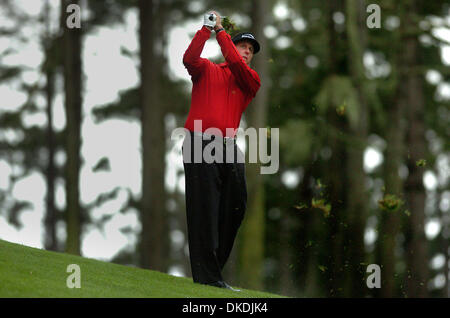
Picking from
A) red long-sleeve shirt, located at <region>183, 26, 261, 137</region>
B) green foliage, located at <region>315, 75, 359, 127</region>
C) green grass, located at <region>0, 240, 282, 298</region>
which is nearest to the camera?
green grass, located at <region>0, 240, 282, 298</region>

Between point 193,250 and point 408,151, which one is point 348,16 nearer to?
point 408,151

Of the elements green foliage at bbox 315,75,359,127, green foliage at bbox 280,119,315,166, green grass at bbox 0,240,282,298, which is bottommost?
green grass at bbox 0,240,282,298

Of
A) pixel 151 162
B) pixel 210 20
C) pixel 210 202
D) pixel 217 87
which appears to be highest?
pixel 210 20

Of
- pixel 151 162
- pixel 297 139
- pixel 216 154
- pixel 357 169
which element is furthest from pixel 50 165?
pixel 216 154

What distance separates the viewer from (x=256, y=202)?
1170cm

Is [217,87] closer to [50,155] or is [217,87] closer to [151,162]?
[151,162]

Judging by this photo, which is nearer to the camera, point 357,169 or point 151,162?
point 357,169

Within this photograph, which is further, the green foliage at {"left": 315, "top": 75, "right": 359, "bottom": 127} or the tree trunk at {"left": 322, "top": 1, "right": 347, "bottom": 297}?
the tree trunk at {"left": 322, "top": 1, "right": 347, "bottom": 297}

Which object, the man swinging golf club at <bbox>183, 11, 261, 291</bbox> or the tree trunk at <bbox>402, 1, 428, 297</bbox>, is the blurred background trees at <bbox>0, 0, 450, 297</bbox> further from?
the man swinging golf club at <bbox>183, 11, 261, 291</bbox>

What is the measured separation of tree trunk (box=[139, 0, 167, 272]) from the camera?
14.0 meters

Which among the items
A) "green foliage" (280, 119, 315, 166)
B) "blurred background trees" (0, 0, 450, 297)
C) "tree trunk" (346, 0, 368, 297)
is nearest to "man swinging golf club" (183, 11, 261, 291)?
"blurred background trees" (0, 0, 450, 297)

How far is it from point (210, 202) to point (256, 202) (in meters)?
5.07

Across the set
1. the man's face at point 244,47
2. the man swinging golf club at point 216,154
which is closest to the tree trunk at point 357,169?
the man's face at point 244,47

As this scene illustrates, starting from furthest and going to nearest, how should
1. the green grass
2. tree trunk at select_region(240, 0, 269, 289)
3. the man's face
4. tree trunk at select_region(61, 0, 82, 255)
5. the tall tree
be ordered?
the tall tree
tree trunk at select_region(61, 0, 82, 255)
tree trunk at select_region(240, 0, 269, 289)
the man's face
the green grass
